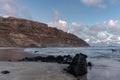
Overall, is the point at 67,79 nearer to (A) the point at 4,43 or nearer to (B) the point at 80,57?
(B) the point at 80,57

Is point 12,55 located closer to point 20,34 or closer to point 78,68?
point 78,68

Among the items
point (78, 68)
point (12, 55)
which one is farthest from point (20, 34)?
point (78, 68)

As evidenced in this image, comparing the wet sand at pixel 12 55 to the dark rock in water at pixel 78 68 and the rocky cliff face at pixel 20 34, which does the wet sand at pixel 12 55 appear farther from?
the rocky cliff face at pixel 20 34

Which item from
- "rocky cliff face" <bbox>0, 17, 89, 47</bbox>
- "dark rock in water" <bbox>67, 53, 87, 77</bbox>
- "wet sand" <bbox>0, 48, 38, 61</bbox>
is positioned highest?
"rocky cliff face" <bbox>0, 17, 89, 47</bbox>

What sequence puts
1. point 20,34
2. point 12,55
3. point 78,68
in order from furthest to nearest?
point 20,34, point 12,55, point 78,68

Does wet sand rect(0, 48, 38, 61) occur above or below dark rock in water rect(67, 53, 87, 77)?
above

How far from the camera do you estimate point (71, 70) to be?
19.8 m

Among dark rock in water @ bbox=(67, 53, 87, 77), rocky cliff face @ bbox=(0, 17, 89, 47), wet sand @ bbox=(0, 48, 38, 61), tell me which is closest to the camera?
dark rock in water @ bbox=(67, 53, 87, 77)

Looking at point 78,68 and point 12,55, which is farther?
point 12,55

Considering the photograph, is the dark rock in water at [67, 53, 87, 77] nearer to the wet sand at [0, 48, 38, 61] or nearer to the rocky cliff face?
the wet sand at [0, 48, 38, 61]

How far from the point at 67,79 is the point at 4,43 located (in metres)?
141

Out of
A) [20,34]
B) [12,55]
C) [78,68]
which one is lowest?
[78,68]

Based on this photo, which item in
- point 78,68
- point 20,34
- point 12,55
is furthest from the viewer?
point 20,34

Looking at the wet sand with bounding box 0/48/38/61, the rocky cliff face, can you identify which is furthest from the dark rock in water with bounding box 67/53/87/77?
the rocky cliff face
